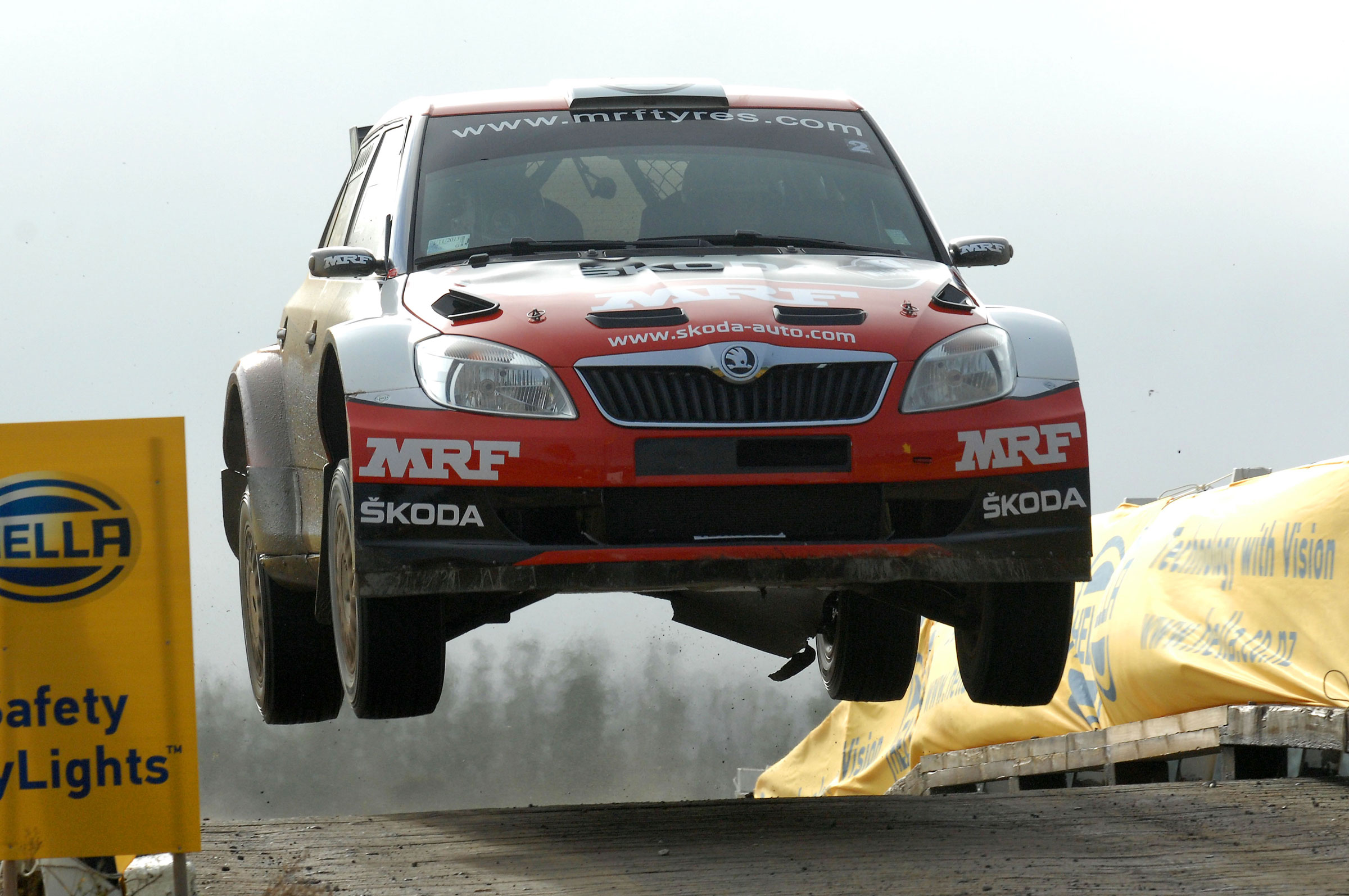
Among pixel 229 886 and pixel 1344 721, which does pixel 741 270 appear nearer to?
pixel 229 886

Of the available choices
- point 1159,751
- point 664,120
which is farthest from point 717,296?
point 1159,751

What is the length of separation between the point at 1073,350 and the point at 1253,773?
3.26 m

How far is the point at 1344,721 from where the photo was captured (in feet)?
22.8

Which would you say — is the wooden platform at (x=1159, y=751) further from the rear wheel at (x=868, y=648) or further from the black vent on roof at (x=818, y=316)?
the black vent on roof at (x=818, y=316)

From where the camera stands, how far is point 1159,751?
813cm

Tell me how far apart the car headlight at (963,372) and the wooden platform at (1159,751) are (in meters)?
2.91

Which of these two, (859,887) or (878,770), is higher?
(859,887)

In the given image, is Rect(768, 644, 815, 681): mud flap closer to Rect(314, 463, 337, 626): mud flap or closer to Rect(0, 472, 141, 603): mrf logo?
Rect(314, 463, 337, 626): mud flap

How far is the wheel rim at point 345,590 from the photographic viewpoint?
4934 mm

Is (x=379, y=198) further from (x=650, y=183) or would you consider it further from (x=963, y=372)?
(x=963, y=372)

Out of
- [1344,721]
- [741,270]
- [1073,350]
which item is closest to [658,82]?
[741,270]

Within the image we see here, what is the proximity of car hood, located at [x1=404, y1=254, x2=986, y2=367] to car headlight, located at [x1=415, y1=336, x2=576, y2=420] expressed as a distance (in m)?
0.04

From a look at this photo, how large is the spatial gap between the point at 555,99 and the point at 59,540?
2.65 meters

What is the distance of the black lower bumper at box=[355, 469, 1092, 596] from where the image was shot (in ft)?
15.5
